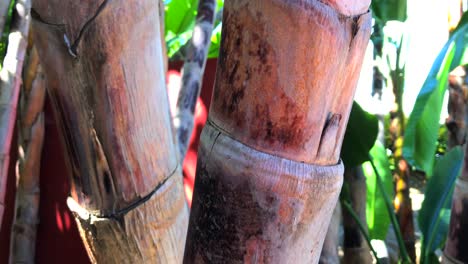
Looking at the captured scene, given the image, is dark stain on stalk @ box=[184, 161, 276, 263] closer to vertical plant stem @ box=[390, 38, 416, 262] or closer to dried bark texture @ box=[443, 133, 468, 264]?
dried bark texture @ box=[443, 133, 468, 264]

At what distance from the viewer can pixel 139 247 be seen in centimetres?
56

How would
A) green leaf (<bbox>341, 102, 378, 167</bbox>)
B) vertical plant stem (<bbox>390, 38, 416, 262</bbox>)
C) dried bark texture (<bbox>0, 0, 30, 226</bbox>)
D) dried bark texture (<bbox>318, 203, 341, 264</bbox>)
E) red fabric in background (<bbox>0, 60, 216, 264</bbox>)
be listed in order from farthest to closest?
1. red fabric in background (<bbox>0, 60, 216, 264</bbox>)
2. vertical plant stem (<bbox>390, 38, 416, 262</bbox>)
3. green leaf (<bbox>341, 102, 378, 167</bbox>)
4. dried bark texture (<bbox>318, 203, 341, 264</bbox>)
5. dried bark texture (<bbox>0, 0, 30, 226</bbox>)

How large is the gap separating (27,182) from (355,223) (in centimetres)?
104

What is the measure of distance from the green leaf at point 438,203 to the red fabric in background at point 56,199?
0.83 meters

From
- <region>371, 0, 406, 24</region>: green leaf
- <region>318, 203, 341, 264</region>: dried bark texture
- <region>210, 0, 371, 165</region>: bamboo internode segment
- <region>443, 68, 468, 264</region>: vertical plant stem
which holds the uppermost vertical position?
<region>210, 0, 371, 165</region>: bamboo internode segment

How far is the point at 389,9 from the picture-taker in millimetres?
1596

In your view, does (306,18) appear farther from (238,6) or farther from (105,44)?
(105,44)

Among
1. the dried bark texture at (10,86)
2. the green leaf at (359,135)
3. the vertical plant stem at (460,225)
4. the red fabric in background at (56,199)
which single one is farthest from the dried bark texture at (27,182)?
the vertical plant stem at (460,225)

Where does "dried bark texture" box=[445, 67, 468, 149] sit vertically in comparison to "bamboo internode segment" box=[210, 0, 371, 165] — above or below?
below

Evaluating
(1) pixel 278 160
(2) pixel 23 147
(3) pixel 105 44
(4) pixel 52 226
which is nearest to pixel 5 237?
(4) pixel 52 226

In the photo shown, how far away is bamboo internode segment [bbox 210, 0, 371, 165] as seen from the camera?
0.92ft

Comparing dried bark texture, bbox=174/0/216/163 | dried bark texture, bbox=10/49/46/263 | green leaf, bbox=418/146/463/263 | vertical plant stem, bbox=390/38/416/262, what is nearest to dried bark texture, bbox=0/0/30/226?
dried bark texture, bbox=174/0/216/163

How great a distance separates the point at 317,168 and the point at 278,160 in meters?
0.02

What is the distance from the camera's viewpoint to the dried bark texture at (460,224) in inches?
29.1
